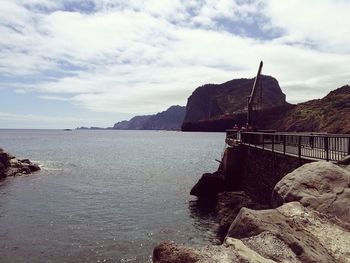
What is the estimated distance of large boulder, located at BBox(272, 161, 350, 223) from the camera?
977 centimetres

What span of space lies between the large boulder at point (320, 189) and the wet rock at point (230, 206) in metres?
7.66

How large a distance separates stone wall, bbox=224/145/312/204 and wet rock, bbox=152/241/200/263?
10.8m

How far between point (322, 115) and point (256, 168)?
112 m

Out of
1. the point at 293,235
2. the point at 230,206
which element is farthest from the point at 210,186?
the point at 293,235

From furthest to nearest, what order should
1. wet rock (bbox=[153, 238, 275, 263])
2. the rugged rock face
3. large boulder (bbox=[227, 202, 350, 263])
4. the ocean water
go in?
the rugged rock face, the ocean water, large boulder (bbox=[227, 202, 350, 263]), wet rock (bbox=[153, 238, 275, 263])

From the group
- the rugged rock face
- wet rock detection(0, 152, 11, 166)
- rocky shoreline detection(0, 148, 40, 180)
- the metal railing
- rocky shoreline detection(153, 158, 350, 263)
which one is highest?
the rugged rock face

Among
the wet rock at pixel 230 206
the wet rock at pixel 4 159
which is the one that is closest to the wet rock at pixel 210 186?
the wet rock at pixel 230 206

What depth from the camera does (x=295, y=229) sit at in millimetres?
8672

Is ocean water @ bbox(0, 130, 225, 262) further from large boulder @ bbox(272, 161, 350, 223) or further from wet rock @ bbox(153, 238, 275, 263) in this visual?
wet rock @ bbox(153, 238, 275, 263)

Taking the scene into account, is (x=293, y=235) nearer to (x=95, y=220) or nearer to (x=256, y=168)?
(x=95, y=220)

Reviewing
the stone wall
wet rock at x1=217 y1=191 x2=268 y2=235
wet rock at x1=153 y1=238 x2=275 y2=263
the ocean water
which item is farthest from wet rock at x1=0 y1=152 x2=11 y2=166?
wet rock at x1=153 y1=238 x2=275 y2=263

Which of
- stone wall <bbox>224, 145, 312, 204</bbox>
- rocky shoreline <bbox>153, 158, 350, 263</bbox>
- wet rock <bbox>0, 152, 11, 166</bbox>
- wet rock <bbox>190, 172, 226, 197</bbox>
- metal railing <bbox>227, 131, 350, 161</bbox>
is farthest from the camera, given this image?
wet rock <bbox>0, 152, 11, 166</bbox>

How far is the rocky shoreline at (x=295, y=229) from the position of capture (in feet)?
24.7

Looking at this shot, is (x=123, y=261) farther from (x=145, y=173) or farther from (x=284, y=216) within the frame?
(x=145, y=173)
